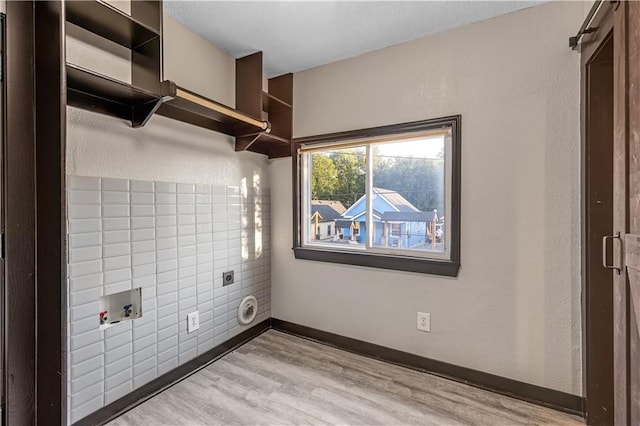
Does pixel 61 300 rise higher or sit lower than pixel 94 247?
lower

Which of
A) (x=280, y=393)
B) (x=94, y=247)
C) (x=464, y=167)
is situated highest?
(x=464, y=167)

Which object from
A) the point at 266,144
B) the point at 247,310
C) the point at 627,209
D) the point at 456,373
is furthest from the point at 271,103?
the point at 456,373

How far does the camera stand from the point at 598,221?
4.69 feet

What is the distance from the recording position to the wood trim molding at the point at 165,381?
148cm

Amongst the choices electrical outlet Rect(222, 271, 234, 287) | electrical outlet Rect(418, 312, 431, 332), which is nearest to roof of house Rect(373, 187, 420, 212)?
electrical outlet Rect(418, 312, 431, 332)

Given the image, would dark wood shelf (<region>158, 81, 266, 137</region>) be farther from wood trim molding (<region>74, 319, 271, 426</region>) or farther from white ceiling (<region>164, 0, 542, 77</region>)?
wood trim molding (<region>74, 319, 271, 426</region>)

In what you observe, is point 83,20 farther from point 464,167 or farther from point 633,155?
point 633,155

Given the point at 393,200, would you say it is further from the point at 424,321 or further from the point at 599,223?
the point at 599,223

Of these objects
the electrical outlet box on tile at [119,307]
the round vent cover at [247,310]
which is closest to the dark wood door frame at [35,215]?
the electrical outlet box on tile at [119,307]

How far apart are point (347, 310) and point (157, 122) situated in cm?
181

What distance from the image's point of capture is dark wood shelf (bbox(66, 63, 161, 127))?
1.28 meters

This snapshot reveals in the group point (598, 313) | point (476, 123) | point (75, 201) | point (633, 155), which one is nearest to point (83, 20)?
point (75, 201)

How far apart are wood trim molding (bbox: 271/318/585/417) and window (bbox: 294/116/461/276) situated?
0.60 metres

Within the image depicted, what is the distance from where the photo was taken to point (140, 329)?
1650mm
